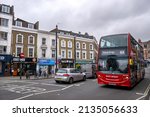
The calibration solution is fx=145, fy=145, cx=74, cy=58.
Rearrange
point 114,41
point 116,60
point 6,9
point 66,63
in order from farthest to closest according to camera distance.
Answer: point 66,63 → point 6,9 → point 114,41 → point 116,60

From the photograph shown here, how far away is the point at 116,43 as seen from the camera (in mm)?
10781

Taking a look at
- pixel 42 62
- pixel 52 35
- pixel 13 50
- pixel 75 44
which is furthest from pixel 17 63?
pixel 75 44

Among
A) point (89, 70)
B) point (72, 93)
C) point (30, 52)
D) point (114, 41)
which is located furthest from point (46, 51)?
point (72, 93)

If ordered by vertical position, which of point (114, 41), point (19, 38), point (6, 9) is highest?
point (6, 9)

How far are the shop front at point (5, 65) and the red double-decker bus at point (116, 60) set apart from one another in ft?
66.4

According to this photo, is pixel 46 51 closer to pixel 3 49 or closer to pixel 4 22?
pixel 3 49

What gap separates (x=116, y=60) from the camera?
10.6 meters

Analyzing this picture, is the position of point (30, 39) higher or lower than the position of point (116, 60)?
higher

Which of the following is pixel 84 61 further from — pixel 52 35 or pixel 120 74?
pixel 120 74

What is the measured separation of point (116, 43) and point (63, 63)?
2410cm

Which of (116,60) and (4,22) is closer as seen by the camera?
(116,60)

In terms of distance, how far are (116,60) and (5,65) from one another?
A: 21.9 metres

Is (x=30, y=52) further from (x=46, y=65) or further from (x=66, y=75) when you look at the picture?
(x=66, y=75)

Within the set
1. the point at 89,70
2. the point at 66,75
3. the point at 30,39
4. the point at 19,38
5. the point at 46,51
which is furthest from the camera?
the point at 46,51
